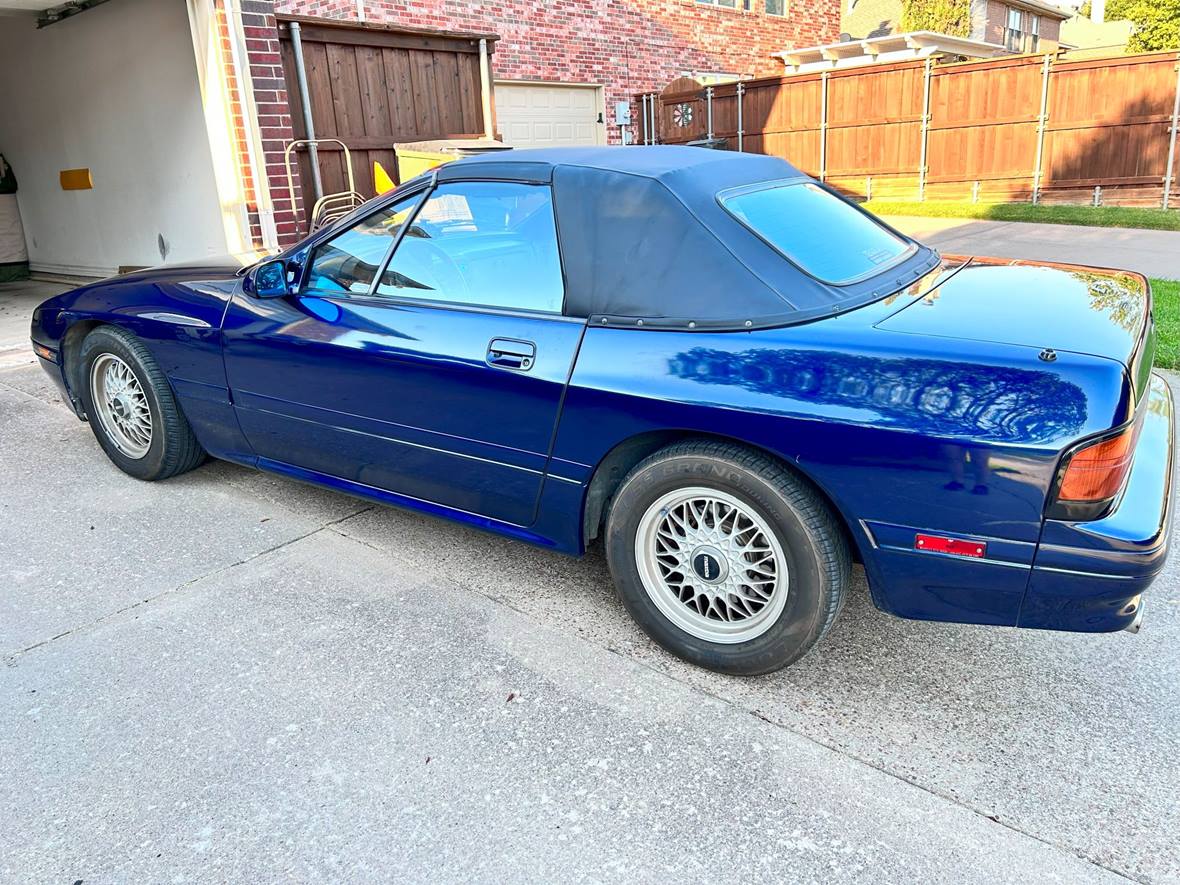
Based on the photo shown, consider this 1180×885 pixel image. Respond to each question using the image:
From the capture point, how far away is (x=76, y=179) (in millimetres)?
10617

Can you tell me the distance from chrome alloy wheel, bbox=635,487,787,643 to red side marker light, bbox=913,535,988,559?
0.39 meters

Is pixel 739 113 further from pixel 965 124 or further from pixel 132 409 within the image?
pixel 132 409

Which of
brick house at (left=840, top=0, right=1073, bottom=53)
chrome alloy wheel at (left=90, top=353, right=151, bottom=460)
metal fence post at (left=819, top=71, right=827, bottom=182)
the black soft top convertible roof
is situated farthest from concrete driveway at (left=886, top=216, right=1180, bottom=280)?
brick house at (left=840, top=0, right=1073, bottom=53)

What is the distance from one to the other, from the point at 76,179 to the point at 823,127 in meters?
13.1

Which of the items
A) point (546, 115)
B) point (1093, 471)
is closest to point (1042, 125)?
point (546, 115)

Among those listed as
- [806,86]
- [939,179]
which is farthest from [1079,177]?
[806,86]

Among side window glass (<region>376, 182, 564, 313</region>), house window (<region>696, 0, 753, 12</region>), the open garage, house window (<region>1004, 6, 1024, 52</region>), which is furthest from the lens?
house window (<region>1004, 6, 1024, 52</region>)

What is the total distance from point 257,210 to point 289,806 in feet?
21.1

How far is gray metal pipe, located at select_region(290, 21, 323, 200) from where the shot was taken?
7.96 metres

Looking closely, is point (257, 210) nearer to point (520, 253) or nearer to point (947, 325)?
point (520, 253)

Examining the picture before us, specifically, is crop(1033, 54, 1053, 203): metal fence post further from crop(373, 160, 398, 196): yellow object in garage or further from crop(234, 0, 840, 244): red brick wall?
crop(373, 160, 398, 196): yellow object in garage

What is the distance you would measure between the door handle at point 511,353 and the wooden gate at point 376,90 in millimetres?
6125

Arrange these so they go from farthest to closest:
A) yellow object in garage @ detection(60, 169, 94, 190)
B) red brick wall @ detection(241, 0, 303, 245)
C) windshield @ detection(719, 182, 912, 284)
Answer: yellow object in garage @ detection(60, 169, 94, 190) < red brick wall @ detection(241, 0, 303, 245) < windshield @ detection(719, 182, 912, 284)

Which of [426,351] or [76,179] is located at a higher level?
[76,179]
